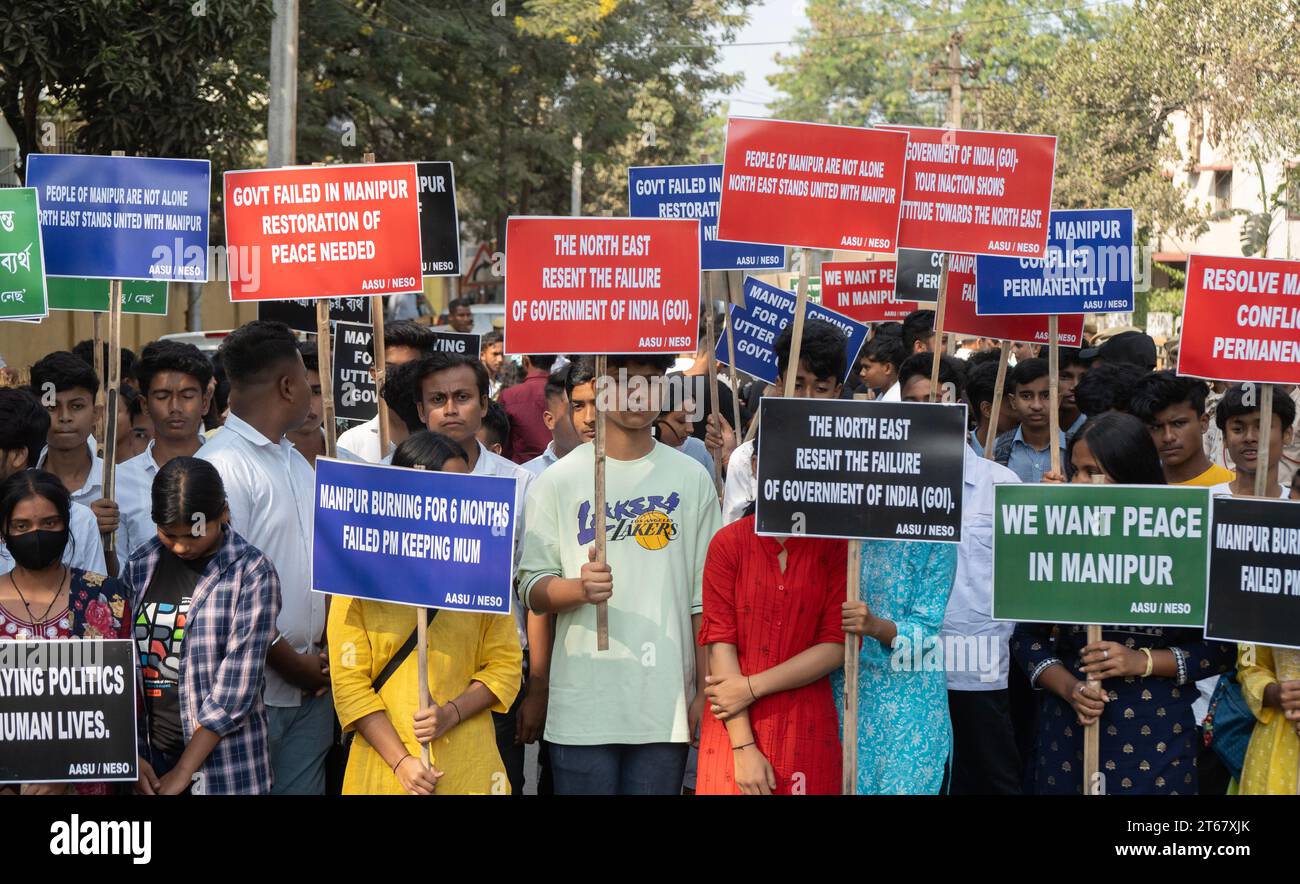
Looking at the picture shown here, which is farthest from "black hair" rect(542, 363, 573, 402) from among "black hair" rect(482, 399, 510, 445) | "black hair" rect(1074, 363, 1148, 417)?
"black hair" rect(1074, 363, 1148, 417)

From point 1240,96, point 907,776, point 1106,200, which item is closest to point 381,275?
point 907,776

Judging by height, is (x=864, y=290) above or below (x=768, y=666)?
above

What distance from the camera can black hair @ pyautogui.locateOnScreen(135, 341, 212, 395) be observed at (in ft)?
20.7

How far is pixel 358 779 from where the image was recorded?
469 cm

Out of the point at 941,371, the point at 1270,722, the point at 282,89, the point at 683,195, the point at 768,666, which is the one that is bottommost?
the point at 1270,722

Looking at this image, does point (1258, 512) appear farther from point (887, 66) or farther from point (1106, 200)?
point (887, 66)

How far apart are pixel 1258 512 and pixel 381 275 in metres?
3.55

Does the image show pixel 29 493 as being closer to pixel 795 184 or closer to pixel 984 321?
pixel 795 184

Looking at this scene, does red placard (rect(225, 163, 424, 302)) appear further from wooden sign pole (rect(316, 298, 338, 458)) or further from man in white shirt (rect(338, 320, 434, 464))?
man in white shirt (rect(338, 320, 434, 464))

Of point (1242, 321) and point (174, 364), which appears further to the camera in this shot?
point (174, 364)

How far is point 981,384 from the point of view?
7.91 meters

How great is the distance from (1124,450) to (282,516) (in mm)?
2750

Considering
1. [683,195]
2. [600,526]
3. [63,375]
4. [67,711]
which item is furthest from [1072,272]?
[67,711]

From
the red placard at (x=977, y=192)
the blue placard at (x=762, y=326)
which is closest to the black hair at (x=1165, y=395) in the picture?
the red placard at (x=977, y=192)
